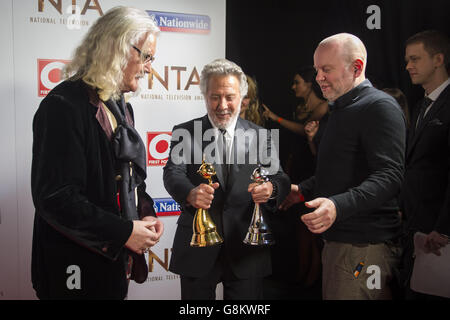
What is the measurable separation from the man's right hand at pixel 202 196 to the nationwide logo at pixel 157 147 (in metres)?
0.76

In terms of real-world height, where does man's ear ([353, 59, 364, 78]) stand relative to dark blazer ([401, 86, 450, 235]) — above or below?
above

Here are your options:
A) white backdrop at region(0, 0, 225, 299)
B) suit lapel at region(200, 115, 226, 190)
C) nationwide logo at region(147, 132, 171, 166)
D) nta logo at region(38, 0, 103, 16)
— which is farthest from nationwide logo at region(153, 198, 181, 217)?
nta logo at region(38, 0, 103, 16)

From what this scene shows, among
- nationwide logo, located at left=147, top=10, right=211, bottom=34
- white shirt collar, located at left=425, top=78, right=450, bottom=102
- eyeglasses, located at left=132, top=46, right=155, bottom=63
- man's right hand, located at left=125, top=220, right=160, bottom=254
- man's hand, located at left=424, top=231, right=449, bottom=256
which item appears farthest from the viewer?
nationwide logo, located at left=147, top=10, right=211, bottom=34

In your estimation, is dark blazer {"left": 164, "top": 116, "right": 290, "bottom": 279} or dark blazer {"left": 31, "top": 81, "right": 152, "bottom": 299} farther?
dark blazer {"left": 164, "top": 116, "right": 290, "bottom": 279}

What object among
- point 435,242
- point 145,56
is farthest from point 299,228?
point 145,56

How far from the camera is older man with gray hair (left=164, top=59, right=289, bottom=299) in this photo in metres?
2.12

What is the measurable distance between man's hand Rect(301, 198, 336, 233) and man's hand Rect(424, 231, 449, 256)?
0.66 m

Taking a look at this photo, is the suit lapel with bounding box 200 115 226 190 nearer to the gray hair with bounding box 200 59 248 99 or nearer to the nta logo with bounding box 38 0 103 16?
the gray hair with bounding box 200 59 248 99

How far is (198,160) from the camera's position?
7.06ft

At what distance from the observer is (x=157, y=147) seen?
2648mm

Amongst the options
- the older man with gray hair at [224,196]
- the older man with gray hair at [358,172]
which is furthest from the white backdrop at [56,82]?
the older man with gray hair at [358,172]

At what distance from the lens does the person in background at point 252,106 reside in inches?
122

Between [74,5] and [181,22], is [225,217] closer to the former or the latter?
[181,22]

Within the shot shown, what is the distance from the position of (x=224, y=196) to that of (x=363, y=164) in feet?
2.42
